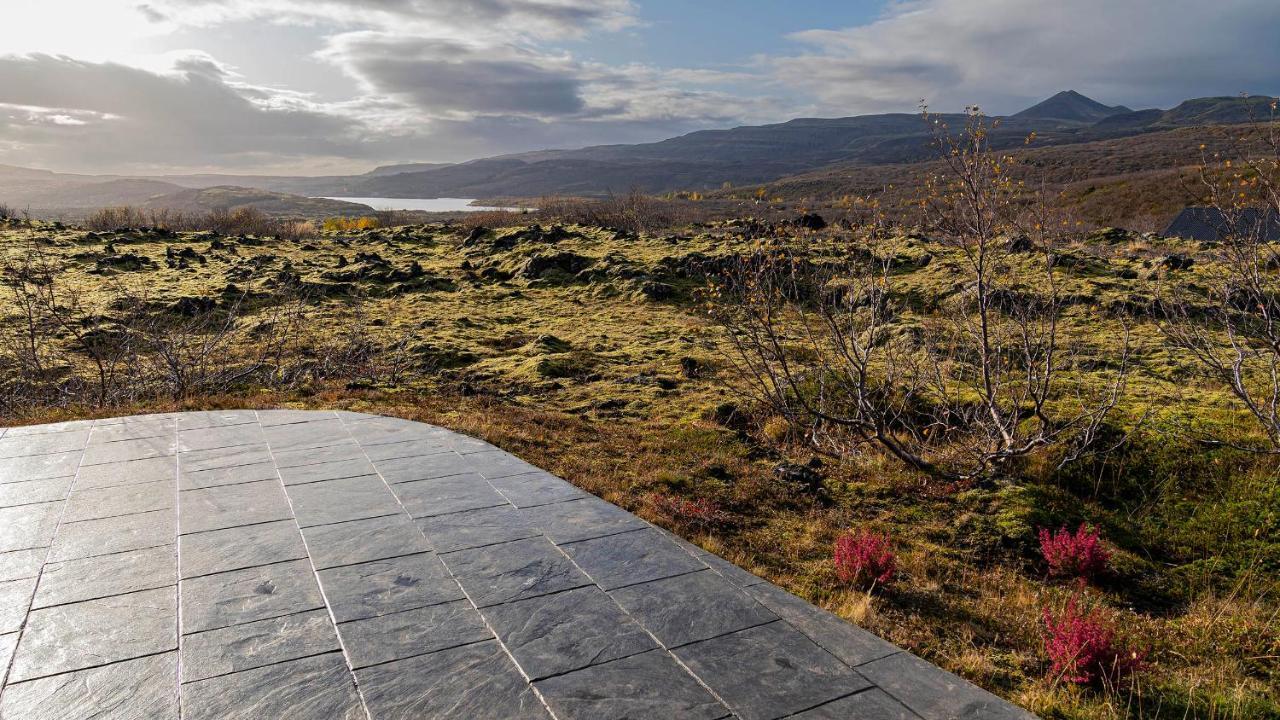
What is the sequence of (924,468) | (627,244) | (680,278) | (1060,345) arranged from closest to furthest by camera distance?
(924,468), (1060,345), (680,278), (627,244)

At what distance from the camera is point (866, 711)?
3.62 metres

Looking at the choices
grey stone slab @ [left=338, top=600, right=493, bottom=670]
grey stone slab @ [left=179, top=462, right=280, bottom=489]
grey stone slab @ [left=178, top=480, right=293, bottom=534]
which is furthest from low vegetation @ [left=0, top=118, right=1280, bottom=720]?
grey stone slab @ [left=178, top=480, right=293, bottom=534]

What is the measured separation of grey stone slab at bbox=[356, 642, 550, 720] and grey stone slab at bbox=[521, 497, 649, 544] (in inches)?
69.2

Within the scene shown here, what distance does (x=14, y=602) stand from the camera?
14.6ft

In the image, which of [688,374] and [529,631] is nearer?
[529,631]

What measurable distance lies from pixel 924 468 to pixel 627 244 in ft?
73.8

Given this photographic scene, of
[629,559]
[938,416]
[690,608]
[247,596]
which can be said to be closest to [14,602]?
[247,596]

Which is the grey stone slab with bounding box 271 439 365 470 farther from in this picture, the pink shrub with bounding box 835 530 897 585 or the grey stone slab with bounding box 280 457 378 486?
the pink shrub with bounding box 835 530 897 585

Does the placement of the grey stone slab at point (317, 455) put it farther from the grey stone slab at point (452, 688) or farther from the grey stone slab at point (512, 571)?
the grey stone slab at point (452, 688)

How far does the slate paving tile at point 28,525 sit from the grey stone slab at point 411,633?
2.95m

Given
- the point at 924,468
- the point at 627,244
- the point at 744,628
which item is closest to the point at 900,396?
the point at 924,468

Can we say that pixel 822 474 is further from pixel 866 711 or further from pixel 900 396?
pixel 866 711

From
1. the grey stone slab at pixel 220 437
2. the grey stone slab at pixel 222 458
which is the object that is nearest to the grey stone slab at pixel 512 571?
the grey stone slab at pixel 222 458

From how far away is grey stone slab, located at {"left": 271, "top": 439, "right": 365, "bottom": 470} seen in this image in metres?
7.34
